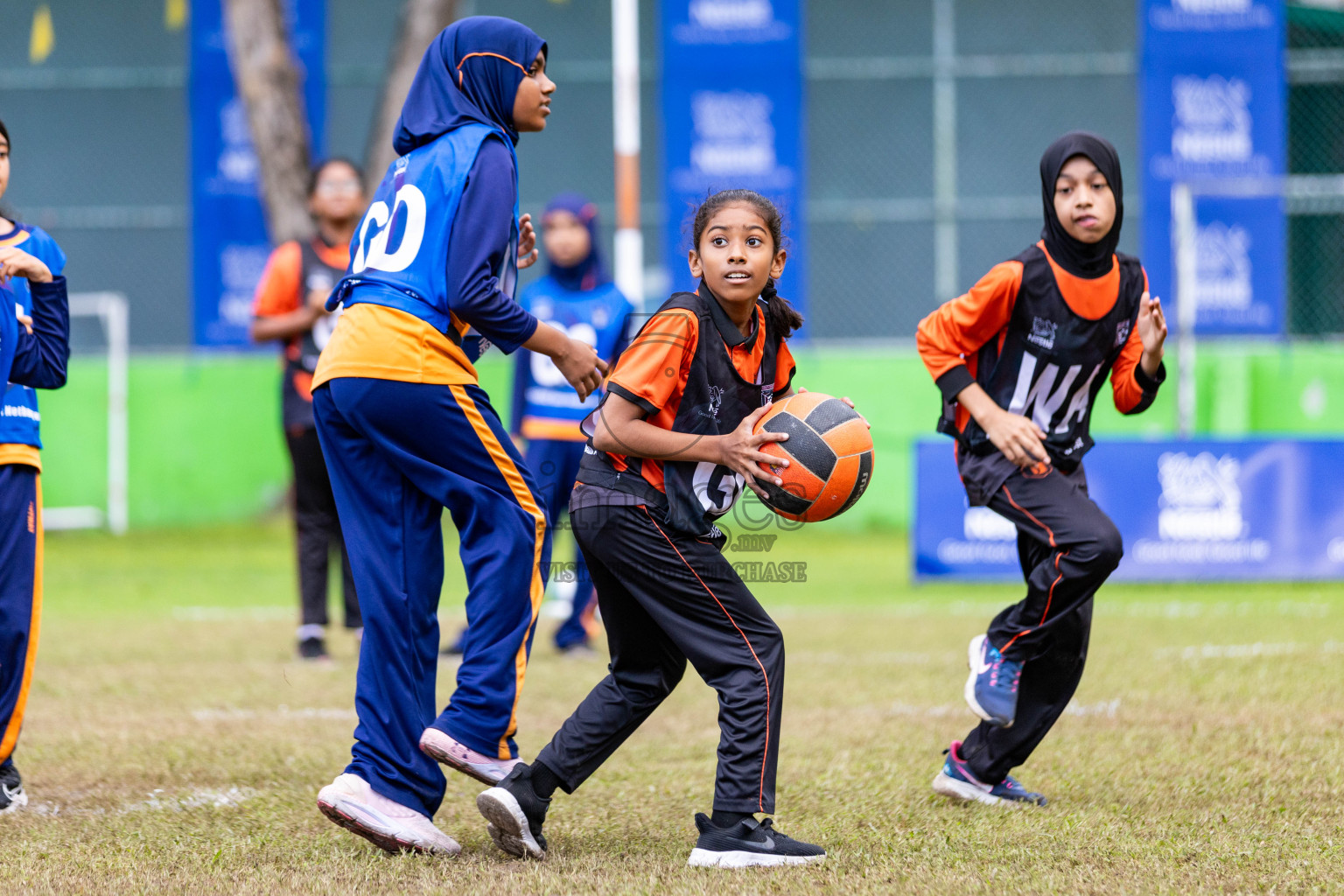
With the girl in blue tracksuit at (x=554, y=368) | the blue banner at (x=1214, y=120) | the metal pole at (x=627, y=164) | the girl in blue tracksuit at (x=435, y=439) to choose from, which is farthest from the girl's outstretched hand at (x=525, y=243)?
the blue banner at (x=1214, y=120)

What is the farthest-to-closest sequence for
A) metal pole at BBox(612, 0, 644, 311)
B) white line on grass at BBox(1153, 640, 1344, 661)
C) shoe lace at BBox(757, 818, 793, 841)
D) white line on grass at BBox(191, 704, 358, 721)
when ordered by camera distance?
metal pole at BBox(612, 0, 644, 311), white line on grass at BBox(1153, 640, 1344, 661), white line on grass at BBox(191, 704, 358, 721), shoe lace at BBox(757, 818, 793, 841)

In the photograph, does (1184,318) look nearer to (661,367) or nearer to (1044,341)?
(1044,341)

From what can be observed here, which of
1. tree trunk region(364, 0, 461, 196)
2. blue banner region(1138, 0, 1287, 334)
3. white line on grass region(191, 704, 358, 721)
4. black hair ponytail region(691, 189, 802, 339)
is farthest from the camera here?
blue banner region(1138, 0, 1287, 334)

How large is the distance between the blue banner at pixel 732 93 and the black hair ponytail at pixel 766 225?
13.7m

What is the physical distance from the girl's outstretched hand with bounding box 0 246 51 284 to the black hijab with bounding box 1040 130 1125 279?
3038 millimetres

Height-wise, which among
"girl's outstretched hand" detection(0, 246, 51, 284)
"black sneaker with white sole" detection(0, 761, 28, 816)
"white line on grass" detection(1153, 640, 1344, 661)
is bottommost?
"white line on grass" detection(1153, 640, 1344, 661)

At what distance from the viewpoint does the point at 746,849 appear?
3857 millimetres

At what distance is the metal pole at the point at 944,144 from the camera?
20188mm

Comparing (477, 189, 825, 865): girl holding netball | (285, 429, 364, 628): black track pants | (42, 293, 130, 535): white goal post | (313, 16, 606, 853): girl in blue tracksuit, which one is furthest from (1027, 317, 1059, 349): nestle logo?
(42, 293, 130, 535): white goal post

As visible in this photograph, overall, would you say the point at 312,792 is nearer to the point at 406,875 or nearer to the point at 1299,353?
the point at 406,875

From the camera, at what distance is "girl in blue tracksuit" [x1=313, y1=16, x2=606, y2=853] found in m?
3.93

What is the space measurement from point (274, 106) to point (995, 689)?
41.3ft

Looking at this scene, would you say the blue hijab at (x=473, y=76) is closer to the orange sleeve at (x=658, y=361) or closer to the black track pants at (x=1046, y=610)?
the orange sleeve at (x=658, y=361)

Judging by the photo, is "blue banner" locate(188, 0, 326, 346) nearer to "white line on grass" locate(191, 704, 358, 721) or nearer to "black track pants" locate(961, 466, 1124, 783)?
"white line on grass" locate(191, 704, 358, 721)
